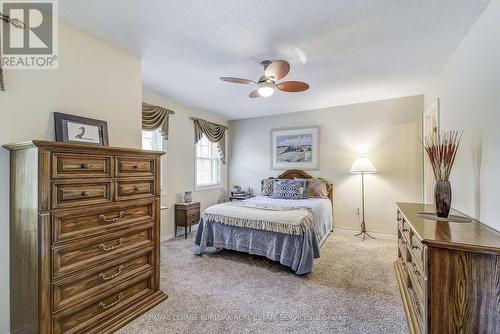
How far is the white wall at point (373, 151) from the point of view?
13.1 ft

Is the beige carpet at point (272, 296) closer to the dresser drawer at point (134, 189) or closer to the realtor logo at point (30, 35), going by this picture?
the dresser drawer at point (134, 189)

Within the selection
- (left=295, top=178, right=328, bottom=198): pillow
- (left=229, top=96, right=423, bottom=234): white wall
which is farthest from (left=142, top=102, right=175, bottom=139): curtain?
(left=295, top=178, right=328, bottom=198): pillow

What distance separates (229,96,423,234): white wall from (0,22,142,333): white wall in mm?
3413

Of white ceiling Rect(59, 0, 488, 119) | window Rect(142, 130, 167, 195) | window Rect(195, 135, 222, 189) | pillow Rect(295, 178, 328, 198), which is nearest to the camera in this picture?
white ceiling Rect(59, 0, 488, 119)

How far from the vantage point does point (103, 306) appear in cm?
178

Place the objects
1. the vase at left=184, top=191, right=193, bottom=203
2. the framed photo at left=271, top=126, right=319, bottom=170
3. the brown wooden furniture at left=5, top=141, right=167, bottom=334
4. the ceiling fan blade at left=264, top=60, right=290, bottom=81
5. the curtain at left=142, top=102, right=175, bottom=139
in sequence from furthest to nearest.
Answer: the framed photo at left=271, top=126, right=319, bottom=170 → the vase at left=184, top=191, right=193, bottom=203 → the curtain at left=142, top=102, right=175, bottom=139 → the ceiling fan blade at left=264, top=60, right=290, bottom=81 → the brown wooden furniture at left=5, top=141, right=167, bottom=334

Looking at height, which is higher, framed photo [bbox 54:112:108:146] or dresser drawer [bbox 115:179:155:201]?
framed photo [bbox 54:112:108:146]

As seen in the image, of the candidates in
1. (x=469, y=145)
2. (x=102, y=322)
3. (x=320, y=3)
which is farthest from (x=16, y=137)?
(x=469, y=145)

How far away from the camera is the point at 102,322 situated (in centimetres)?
175

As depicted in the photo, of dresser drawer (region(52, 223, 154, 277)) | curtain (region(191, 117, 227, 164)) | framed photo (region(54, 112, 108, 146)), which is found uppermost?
curtain (region(191, 117, 227, 164))

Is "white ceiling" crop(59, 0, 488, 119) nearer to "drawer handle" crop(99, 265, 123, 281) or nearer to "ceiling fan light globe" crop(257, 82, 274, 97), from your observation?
"ceiling fan light globe" crop(257, 82, 274, 97)

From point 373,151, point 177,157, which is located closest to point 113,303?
point 177,157

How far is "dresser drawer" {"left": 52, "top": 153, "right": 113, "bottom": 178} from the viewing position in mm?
1514

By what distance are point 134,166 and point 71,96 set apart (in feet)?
2.67
